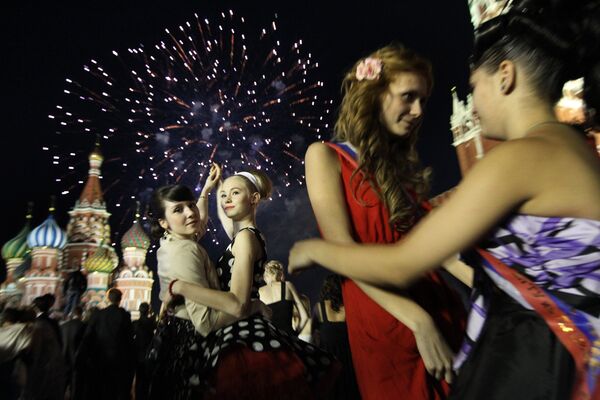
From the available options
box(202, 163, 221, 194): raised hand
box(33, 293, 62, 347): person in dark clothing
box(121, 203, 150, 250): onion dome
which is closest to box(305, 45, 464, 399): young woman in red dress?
box(202, 163, 221, 194): raised hand

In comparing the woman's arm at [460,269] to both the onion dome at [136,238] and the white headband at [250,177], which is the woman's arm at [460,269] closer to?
the white headband at [250,177]

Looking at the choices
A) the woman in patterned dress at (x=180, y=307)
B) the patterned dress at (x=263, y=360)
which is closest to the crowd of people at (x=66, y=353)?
the woman in patterned dress at (x=180, y=307)

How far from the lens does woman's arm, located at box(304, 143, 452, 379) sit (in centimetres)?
157

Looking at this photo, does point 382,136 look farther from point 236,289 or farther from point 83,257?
point 83,257

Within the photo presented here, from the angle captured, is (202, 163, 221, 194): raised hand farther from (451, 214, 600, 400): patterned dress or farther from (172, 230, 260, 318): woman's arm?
(451, 214, 600, 400): patterned dress

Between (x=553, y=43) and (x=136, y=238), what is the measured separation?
54.1 m

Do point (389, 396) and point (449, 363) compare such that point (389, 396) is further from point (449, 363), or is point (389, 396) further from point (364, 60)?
point (364, 60)

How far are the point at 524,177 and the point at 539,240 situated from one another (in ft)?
0.59

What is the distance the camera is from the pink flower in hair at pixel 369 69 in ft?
6.56

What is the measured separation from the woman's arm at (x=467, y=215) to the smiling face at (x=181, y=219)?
88.6 inches

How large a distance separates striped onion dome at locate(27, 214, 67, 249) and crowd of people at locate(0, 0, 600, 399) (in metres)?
51.9

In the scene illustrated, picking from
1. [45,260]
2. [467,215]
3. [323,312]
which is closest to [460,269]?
[467,215]

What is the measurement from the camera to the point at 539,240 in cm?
118

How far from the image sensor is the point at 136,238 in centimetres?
5178
